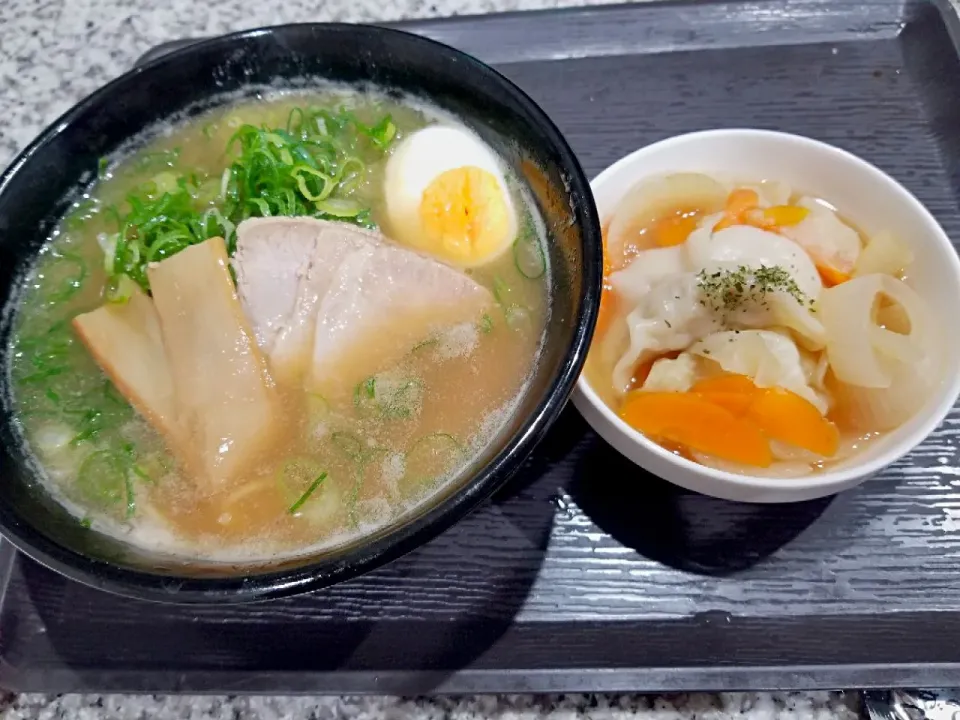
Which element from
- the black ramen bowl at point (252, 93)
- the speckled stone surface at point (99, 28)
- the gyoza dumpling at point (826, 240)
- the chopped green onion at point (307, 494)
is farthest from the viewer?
the speckled stone surface at point (99, 28)

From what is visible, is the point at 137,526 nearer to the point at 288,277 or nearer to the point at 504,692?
the point at 288,277

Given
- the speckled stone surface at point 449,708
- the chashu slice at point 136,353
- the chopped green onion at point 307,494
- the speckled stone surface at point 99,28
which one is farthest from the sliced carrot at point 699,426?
the speckled stone surface at point 99,28

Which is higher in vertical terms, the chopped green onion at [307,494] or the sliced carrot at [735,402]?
the chopped green onion at [307,494]

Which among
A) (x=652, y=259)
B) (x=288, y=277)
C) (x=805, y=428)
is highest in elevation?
(x=288, y=277)

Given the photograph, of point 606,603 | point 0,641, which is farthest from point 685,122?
point 0,641

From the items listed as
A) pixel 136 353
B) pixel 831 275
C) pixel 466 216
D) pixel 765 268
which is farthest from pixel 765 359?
pixel 136 353

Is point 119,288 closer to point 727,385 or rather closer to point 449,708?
point 449,708

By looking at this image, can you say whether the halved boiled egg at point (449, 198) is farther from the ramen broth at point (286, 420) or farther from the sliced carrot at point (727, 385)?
the sliced carrot at point (727, 385)
